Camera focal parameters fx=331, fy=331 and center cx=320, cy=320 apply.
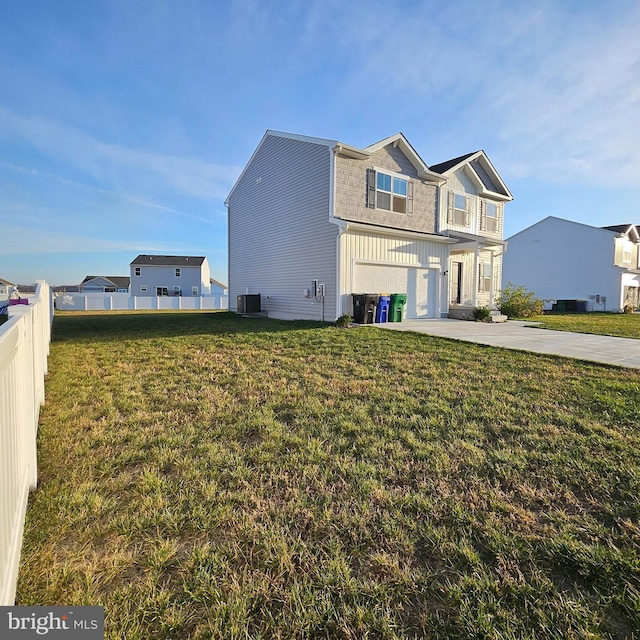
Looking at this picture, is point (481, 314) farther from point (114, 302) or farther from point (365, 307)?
point (114, 302)

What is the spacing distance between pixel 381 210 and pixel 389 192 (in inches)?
35.8

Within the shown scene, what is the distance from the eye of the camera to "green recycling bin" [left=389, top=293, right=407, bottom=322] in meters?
12.2

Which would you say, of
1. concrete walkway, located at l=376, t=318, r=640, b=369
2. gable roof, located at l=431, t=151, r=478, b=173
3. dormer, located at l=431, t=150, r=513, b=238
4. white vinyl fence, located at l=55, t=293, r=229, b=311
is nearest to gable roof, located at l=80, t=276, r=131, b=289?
white vinyl fence, located at l=55, t=293, r=229, b=311

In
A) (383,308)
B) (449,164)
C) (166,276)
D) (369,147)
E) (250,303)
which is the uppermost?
(449,164)

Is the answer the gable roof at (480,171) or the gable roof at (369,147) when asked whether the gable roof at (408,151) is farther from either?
the gable roof at (480,171)

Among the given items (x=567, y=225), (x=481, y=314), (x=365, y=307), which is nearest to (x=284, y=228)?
(x=365, y=307)

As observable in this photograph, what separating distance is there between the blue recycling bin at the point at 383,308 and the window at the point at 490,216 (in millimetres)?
8866

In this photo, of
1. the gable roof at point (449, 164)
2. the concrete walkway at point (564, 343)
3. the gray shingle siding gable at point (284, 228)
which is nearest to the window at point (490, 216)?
the gable roof at point (449, 164)

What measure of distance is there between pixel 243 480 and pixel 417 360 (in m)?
4.70

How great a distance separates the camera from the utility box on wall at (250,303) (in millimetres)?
15516

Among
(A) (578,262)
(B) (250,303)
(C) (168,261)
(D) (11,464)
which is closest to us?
(D) (11,464)

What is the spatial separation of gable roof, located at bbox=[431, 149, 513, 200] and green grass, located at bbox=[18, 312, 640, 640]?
13853 mm

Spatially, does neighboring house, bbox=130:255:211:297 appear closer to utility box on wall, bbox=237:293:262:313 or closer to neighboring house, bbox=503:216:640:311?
utility box on wall, bbox=237:293:262:313

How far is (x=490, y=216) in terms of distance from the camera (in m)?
17.4
